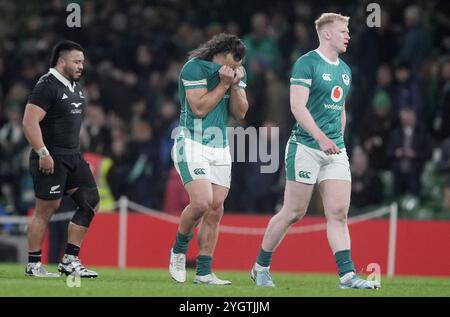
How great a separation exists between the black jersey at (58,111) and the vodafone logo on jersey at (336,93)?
291cm

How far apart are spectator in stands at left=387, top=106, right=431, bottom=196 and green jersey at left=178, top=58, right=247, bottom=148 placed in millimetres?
7470

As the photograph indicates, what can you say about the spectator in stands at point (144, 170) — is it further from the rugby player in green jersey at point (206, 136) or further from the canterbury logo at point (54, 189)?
the rugby player in green jersey at point (206, 136)

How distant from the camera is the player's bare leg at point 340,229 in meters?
11.3

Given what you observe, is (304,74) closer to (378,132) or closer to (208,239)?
(208,239)

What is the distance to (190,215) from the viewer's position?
38.8ft

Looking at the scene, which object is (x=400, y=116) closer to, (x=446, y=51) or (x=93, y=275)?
(x=446, y=51)

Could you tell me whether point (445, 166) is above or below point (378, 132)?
below

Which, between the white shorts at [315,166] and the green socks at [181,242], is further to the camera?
the green socks at [181,242]

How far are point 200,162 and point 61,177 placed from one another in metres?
1.77

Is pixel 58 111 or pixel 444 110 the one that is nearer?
pixel 58 111

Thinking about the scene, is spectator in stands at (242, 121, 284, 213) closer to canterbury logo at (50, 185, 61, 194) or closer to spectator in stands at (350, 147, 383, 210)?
spectator in stands at (350, 147, 383, 210)

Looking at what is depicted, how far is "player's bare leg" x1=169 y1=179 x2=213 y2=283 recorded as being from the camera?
1169 centimetres

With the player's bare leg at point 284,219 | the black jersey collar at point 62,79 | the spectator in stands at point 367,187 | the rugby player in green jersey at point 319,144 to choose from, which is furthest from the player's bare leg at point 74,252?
the spectator in stands at point 367,187

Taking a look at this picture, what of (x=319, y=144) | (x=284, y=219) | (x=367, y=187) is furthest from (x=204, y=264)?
(x=367, y=187)
